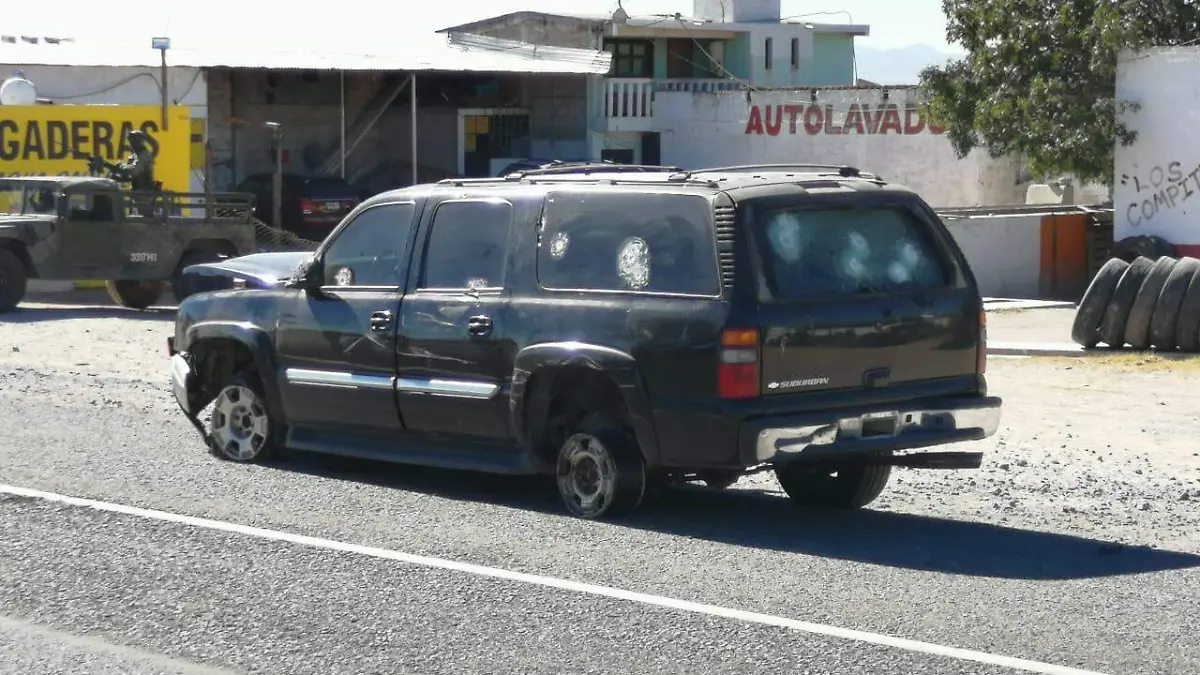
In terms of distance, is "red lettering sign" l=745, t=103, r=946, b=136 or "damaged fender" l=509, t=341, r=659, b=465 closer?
"damaged fender" l=509, t=341, r=659, b=465

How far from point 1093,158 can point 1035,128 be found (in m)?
Answer: 0.90

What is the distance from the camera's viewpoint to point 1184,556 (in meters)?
8.30

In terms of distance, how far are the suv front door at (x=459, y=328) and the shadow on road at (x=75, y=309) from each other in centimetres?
1412

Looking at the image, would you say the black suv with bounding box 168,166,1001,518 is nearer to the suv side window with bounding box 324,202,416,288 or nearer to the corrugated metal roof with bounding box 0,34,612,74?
the suv side window with bounding box 324,202,416,288

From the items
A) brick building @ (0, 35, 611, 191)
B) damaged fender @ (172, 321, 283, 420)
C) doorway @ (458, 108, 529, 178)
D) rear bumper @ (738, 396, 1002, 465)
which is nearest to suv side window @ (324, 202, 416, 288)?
damaged fender @ (172, 321, 283, 420)

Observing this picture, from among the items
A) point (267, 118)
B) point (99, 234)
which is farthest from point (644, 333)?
point (267, 118)

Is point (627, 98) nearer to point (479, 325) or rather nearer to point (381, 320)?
point (381, 320)

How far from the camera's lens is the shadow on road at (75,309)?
76.4ft

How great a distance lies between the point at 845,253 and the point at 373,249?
2.81m

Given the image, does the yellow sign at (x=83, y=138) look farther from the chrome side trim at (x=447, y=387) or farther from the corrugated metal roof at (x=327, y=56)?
the chrome side trim at (x=447, y=387)

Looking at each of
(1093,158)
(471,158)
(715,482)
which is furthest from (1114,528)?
(471,158)

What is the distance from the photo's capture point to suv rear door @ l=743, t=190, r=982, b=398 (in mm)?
8492

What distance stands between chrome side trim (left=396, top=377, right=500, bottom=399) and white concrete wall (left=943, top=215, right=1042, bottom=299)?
57.6ft

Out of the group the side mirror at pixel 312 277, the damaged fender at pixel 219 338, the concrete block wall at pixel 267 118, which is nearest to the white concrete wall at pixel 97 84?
the concrete block wall at pixel 267 118
